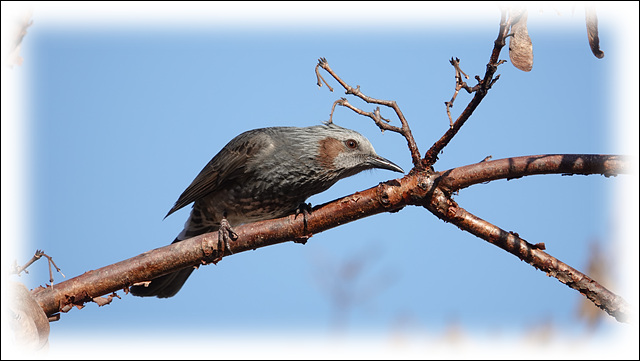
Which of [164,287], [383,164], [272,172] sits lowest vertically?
[164,287]

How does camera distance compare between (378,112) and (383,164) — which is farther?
(383,164)

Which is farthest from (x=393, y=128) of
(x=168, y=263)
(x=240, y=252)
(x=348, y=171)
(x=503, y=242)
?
(x=348, y=171)

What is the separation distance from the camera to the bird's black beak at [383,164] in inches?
197

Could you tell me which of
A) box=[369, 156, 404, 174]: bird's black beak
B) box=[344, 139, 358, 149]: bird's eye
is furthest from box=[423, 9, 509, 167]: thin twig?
box=[344, 139, 358, 149]: bird's eye

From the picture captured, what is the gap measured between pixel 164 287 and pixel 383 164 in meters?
2.37

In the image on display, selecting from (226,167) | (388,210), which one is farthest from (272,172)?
(388,210)

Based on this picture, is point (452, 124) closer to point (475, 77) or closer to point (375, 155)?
point (475, 77)

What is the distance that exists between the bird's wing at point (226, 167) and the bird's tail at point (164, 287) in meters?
0.59

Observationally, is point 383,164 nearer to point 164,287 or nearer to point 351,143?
point 351,143

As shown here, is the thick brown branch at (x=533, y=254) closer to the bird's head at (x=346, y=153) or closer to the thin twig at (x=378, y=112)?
the thin twig at (x=378, y=112)

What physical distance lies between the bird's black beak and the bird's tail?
1.97 meters

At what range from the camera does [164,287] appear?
5430mm

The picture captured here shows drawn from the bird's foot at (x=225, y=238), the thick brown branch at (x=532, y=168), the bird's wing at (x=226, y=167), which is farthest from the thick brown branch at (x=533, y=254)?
the bird's wing at (x=226, y=167)

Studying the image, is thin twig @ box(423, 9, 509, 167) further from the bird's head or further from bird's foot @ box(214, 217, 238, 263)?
the bird's head
